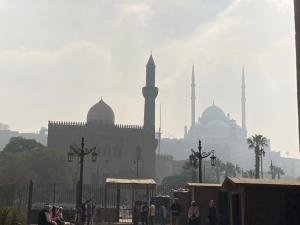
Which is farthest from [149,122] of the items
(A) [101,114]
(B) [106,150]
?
(B) [106,150]

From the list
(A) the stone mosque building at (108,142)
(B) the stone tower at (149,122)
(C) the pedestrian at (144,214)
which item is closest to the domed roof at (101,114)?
(A) the stone mosque building at (108,142)

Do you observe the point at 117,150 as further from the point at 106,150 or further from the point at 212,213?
the point at 212,213

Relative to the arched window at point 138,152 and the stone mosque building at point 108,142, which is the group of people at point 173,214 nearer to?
the stone mosque building at point 108,142

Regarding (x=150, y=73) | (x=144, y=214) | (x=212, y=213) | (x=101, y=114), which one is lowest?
(x=144, y=214)

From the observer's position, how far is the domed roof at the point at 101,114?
237 ft

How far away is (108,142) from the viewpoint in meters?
70.8

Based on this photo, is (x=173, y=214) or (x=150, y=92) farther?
(x=150, y=92)

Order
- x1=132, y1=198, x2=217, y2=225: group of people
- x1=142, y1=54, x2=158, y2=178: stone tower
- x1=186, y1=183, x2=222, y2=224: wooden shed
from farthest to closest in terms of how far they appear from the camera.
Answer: x1=142, y1=54, x2=158, y2=178: stone tower
x1=186, y1=183, x2=222, y2=224: wooden shed
x1=132, y1=198, x2=217, y2=225: group of people

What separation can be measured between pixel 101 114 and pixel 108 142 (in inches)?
191

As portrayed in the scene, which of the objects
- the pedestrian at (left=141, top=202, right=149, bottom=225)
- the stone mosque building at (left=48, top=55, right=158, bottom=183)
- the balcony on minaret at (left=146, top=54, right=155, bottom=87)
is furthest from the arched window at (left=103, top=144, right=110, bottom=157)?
the pedestrian at (left=141, top=202, right=149, bottom=225)

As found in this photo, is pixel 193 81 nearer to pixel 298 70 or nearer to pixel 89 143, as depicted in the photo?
pixel 89 143

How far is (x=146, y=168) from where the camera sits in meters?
72.6

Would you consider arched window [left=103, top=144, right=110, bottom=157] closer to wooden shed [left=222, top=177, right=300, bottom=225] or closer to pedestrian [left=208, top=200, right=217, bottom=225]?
pedestrian [left=208, top=200, right=217, bottom=225]

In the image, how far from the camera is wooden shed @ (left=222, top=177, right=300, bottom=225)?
11805mm
